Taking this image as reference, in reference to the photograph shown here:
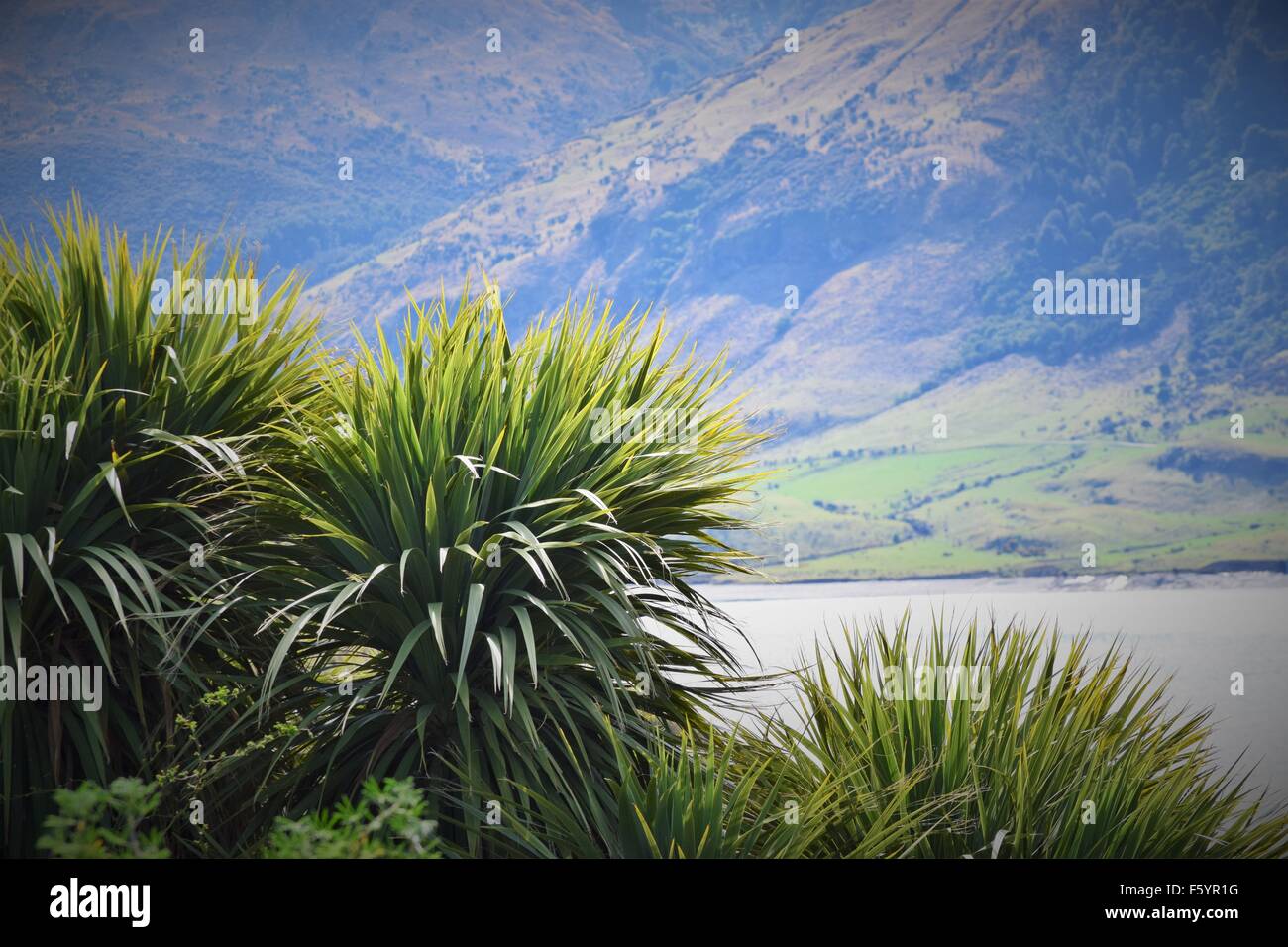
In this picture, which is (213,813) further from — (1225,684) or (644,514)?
(1225,684)

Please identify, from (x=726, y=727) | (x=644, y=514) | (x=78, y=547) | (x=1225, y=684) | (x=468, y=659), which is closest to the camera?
(x=78, y=547)

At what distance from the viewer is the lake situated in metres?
46.6

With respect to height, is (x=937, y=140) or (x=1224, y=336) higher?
(x=937, y=140)

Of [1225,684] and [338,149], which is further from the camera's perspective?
[338,149]

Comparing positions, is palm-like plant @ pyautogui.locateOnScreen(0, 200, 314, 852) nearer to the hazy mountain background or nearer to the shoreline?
the shoreline

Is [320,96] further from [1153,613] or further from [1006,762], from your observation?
[1006,762]

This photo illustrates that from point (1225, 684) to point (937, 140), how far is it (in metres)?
63.1

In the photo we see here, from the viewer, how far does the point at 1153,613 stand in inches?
2500

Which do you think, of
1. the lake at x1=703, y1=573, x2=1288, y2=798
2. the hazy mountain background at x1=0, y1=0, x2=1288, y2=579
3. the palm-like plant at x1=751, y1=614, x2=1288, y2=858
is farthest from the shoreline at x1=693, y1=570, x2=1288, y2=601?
the palm-like plant at x1=751, y1=614, x2=1288, y2=858

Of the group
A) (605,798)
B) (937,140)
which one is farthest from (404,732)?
(937,140)

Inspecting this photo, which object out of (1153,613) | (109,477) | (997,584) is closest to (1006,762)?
(109,477)

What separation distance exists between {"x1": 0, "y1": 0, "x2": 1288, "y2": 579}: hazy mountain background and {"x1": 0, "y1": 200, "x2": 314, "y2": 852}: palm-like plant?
217ft
